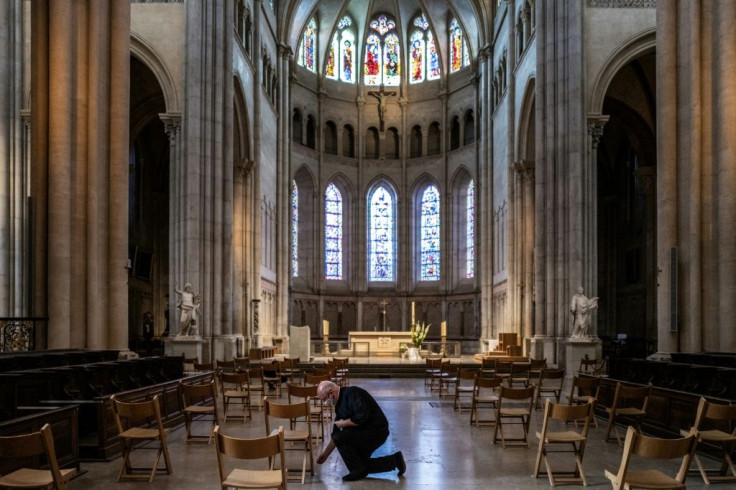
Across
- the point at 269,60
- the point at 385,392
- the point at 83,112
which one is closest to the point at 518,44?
the point at 269,60

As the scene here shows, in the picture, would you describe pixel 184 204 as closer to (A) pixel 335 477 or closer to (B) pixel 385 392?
(B) pixel 385 392

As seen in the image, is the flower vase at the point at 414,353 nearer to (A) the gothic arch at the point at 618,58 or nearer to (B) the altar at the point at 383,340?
(B) the altar at the point at 383,340

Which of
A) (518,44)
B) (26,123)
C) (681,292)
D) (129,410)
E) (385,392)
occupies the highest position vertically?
(518,44)

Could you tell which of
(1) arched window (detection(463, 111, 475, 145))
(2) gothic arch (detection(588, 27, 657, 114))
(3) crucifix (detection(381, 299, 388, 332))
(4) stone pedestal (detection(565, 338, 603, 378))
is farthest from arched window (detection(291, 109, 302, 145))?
(4) stone pedestal (detection(565, 338, 603, 378))

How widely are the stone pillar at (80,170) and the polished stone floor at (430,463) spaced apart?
4.35 metres

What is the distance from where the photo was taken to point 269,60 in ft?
135

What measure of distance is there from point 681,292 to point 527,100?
19617mm

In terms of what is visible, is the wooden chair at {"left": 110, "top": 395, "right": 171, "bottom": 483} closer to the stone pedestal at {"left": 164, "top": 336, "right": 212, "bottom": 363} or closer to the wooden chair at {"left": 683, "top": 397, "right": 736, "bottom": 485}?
the wooden chair at {"left": 683, "top": 397, "right": 736, "bottom": 485}

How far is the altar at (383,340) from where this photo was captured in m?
38.0

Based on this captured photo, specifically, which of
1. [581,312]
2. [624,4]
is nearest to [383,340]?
[581,312]

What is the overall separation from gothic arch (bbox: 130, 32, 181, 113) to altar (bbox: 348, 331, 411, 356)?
15.4m

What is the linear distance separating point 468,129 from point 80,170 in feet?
116

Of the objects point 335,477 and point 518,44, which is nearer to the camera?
point 335,477

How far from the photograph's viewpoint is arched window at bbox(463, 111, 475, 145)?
160 feet
